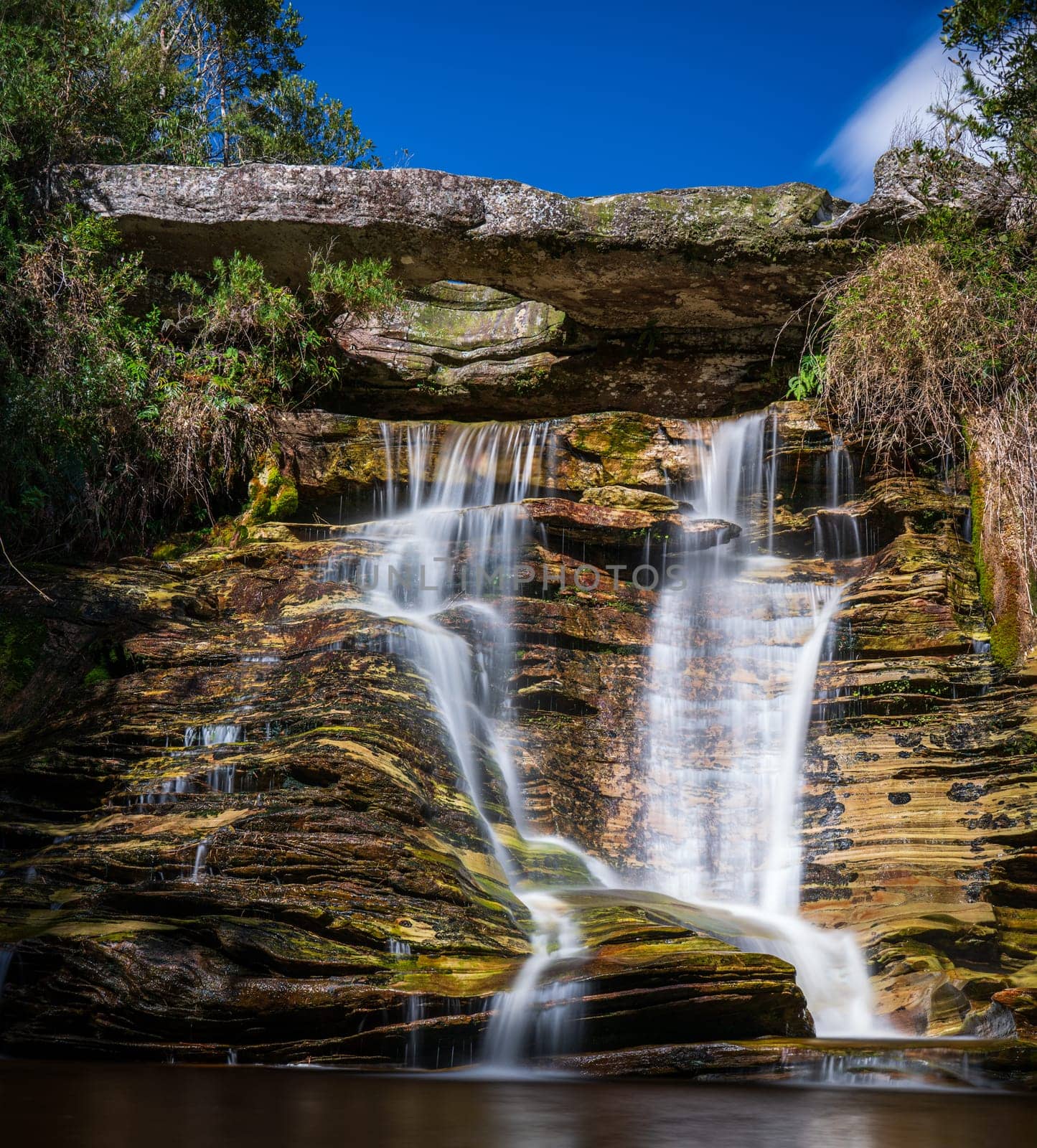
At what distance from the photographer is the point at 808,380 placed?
1191cm

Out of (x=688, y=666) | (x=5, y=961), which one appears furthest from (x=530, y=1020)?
(x=688, y=666)

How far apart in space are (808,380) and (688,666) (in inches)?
158

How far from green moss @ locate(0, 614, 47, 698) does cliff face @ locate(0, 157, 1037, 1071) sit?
24 millimetres

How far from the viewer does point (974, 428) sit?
1036cm

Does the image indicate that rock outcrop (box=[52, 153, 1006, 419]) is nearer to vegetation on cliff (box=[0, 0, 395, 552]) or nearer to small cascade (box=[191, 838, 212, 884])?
vegetation on cliff (box=[0, 0, 395, 552])

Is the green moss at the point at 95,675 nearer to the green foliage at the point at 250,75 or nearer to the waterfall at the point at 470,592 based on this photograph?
the waterfall at the point at 470,592

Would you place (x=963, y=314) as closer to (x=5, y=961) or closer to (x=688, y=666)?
(x=688, y=666)

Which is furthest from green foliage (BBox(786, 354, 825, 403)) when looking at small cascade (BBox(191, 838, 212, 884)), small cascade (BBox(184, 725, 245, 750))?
small cascade (BBox(191, 838, 212, 884))

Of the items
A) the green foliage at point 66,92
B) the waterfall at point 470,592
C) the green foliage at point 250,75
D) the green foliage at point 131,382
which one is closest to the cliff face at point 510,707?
the waterfall at point 470,592

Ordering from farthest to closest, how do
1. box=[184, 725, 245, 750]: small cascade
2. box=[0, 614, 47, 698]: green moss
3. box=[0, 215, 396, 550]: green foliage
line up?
box=[0, 215, 396, 550]: green foliage
box=[0, 614, 47, 698]: green moss
box=[184, 725, 245, 750]: small cascade

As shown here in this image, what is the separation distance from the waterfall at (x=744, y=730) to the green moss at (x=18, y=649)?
5.56 meters

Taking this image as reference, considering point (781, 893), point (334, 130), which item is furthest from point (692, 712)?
point (334, 130)

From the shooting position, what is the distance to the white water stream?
781 cm

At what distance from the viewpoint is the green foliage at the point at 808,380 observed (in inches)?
464
